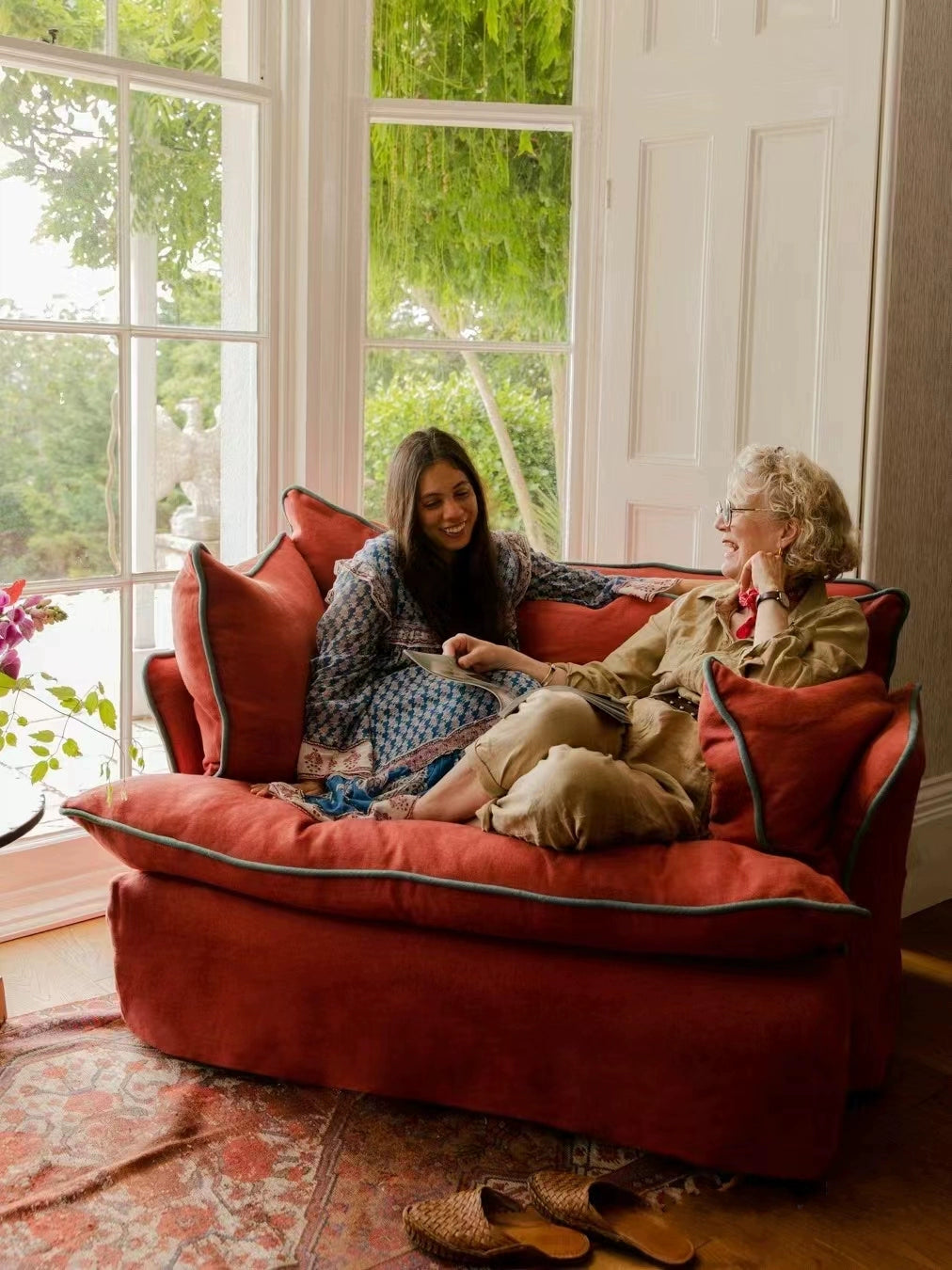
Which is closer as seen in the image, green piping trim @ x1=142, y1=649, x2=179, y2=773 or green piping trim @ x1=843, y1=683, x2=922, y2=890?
green piping trim @ x1=843, y1=683, x2=922, y2=890

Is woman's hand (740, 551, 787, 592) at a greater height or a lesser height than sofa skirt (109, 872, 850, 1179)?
greater

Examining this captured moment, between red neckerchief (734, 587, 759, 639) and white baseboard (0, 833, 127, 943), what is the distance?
1.49 meters

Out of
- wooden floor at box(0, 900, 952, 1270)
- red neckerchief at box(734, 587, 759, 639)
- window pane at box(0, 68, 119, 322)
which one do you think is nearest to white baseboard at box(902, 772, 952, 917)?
wooden floor at box(0, 900, 952, 1270)

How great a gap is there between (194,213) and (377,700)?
128 cm

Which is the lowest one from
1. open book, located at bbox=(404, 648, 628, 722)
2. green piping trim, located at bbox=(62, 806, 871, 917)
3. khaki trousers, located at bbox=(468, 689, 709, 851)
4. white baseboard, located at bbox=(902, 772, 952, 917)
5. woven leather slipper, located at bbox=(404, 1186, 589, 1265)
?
woven leather slipper, located at bbox=(404, 1186, 589, 1265)

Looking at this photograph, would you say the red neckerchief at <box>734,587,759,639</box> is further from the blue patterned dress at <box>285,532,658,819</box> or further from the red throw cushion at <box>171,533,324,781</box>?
the red throw cushion at <box>171,533,324,781</box>

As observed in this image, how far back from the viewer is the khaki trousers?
2123mm

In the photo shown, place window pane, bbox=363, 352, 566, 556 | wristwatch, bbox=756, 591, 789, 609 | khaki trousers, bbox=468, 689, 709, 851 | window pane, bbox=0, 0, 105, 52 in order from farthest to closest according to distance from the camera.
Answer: window pane, bbox=363, 352, 566, 556 < window pane, bbox=0, 0, 105, 52 < wristwatch, bbox=756, 591, 789, 609 < khaki trousers, bbox=468, 689, 709, 851

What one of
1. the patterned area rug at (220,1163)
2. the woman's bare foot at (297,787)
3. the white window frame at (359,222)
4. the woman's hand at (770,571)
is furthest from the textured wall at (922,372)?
the patterned area rug at (220,1163)

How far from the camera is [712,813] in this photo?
2.25m

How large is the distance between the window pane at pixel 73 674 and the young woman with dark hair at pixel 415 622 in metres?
0.65

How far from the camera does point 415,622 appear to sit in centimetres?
280

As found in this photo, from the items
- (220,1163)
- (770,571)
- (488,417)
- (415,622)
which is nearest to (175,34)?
(488,417)

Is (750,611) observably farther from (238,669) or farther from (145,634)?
(145,634)
